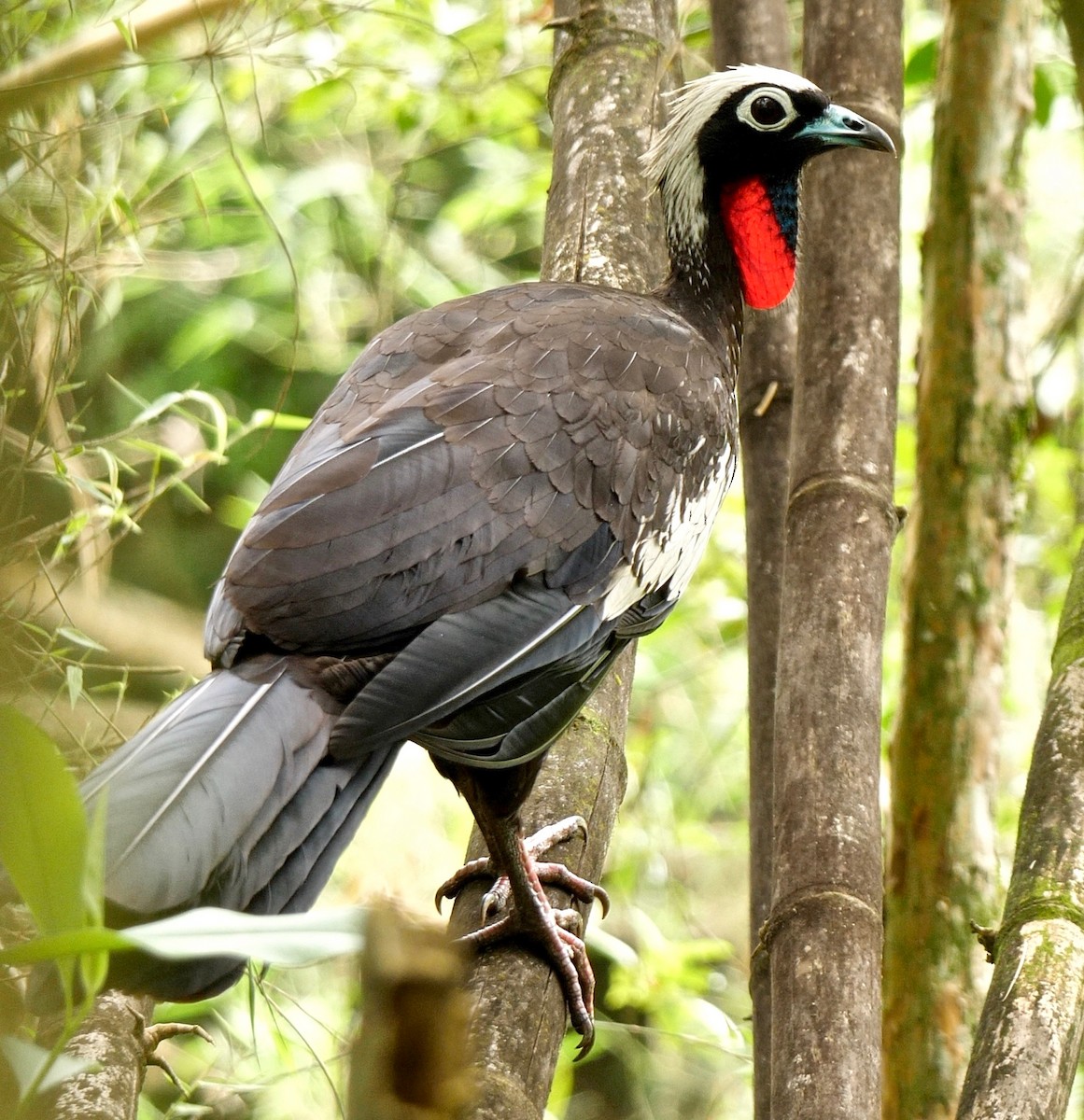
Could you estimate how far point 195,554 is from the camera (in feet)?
23.0

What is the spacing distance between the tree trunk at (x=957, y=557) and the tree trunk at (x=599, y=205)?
73cm

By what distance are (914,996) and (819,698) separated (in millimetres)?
982

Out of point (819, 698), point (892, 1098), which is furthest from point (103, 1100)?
point (892, 1098)

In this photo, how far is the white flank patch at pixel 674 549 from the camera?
2.60 meters

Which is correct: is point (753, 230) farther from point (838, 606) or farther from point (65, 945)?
point (65, 945)

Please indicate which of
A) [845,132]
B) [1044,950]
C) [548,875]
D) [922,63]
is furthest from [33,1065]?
[922,63]

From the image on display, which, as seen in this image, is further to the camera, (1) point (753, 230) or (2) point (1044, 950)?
(1) point (753, 230)

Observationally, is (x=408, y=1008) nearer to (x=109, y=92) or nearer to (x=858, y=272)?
(x=858, y=272)

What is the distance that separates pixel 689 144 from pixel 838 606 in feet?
4.13

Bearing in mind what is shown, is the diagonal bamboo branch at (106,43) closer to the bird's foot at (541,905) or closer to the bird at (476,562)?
the bird at (476,562)

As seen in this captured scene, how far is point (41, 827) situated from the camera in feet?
2.89

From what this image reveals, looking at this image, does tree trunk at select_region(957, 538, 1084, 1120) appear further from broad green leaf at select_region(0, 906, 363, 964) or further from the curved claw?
broad green leaf at select_region(0, 906, 363, 964)

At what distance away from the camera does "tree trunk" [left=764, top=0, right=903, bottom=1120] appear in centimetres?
219

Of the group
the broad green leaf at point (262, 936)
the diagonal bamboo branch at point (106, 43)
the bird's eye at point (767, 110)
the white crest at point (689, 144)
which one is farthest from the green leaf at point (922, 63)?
the broad green leaf at point (262, 936)
